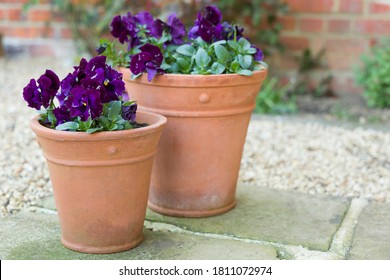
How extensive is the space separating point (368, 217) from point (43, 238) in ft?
3.76

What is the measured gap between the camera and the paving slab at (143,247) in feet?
6.50

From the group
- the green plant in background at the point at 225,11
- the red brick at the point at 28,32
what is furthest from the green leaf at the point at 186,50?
the red brick at the point at 28,32

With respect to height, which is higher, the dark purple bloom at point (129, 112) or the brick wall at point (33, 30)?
the dark purple bloom at point (129, 112)

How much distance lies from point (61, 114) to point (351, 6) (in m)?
2.67

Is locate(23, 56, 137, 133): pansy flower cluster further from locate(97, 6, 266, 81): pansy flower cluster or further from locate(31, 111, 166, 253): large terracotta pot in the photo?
locate(97, 6, 266, 81): pansy flower cluster

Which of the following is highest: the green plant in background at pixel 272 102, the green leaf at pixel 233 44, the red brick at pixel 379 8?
the red brick at pixel 379 8

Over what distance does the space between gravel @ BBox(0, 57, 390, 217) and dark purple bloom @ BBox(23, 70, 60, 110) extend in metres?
0.58

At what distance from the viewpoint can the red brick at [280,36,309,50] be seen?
4.22 m

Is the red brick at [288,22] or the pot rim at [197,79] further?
the red brick at [288,22]

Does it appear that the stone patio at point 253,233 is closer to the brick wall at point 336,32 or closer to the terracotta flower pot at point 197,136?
the terracotta flower pot at point 197,136

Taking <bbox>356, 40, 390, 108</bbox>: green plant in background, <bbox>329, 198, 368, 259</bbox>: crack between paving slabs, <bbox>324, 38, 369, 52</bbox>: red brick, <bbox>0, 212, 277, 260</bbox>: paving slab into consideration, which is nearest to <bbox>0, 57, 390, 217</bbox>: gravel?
→ <bbox>329, 198, 368, 259</bbox>: crack between paving slabs

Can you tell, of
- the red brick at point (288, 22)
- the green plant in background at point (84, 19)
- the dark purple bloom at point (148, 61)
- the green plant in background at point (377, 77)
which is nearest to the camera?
the dark purple bloom at point (148, 61)

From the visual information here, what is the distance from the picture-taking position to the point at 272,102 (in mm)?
3885

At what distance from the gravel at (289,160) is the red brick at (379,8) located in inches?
36.8
